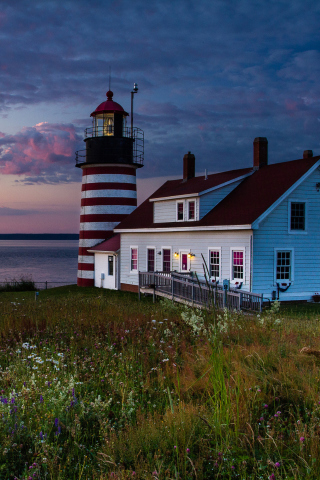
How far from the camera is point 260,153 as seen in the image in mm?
→ 27203

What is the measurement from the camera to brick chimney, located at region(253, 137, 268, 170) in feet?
88.5

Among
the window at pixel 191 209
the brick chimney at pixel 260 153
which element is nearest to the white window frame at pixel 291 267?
the window at pixel 191 209

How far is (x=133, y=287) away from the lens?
30.9 meters

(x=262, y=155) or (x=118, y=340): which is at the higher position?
(x=262, y=155)

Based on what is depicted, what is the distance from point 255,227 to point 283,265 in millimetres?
2934

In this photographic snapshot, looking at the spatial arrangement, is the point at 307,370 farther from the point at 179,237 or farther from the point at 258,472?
the point at 179,237

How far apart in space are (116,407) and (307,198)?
787 inches

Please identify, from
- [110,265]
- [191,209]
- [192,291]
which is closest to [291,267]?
[192,291]

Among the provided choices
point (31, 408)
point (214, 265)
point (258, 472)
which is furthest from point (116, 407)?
point (214, 265)

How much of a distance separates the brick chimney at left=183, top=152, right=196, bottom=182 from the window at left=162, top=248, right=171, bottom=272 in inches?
254

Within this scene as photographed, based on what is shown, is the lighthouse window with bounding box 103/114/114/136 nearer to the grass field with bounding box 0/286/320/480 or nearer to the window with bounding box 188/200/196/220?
the window with bounding box 188/200/196/220

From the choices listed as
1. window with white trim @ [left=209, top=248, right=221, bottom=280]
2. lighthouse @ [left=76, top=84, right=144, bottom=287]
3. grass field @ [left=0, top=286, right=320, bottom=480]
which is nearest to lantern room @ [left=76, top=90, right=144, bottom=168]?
lighthouse @ [left=76, top=84, right=144, bottom=287]

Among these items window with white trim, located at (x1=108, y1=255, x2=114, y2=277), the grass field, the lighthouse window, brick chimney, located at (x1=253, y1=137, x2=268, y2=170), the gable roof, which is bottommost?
the grass field

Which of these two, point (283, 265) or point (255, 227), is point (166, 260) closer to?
point (283, 265)
